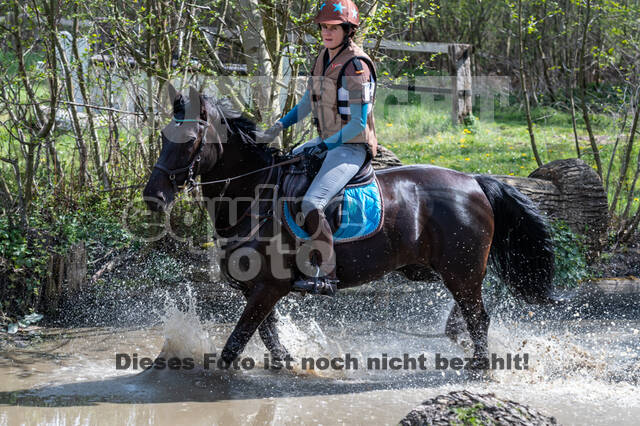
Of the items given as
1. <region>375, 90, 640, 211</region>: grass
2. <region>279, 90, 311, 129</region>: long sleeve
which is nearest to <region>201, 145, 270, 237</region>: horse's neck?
<region>279, 90, 311, 129</region>: long sleeve

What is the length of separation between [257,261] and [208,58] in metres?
4.08

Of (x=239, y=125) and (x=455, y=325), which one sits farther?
(x=455, y=325)

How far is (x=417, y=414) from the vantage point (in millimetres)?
4137

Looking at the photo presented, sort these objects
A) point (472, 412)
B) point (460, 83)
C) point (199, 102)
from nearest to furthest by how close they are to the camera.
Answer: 1. point (472, 412)
2. point (199, 102)
3. point (460, 83)

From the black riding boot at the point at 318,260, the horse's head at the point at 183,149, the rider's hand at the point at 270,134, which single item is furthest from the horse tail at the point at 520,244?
the horse's head at the point at 183,149

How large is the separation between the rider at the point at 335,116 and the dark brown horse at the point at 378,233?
0.88 ft

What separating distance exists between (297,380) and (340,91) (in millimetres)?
2381

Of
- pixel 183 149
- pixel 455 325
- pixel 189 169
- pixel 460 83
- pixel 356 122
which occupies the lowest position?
pixel 455 325

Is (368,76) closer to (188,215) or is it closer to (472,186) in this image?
(472,186)

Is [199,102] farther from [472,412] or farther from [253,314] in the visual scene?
[472,412]

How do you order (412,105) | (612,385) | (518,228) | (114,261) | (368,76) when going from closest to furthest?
(368,76) → (612,385) → (518,228) → (114,261) → (412,105)

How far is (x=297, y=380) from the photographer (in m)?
5.70

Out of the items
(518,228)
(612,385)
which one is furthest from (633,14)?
(612,385)

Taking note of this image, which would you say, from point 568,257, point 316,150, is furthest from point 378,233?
point 568,257
